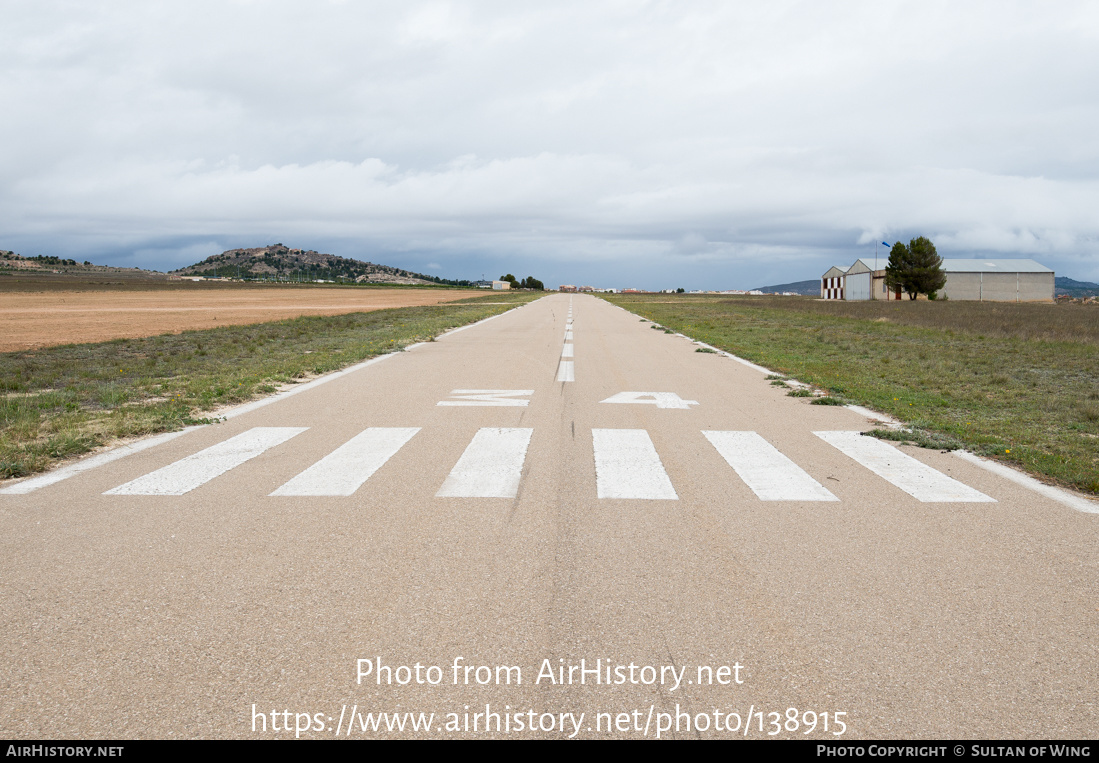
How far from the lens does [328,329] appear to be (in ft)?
104

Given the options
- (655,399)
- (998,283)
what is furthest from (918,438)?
(998,283)

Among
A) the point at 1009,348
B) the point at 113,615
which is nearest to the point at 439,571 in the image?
the point at 113,615

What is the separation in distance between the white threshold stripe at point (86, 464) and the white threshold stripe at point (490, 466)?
3503mm

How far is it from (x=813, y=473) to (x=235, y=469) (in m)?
5.38

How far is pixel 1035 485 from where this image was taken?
677 centimetres

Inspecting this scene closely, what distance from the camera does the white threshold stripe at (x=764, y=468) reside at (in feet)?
20.8

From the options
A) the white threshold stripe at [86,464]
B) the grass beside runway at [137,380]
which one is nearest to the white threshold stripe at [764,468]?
A: the white threshold stripe at [86,464]

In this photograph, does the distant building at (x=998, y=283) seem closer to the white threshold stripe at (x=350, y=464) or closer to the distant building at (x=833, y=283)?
the distant building at (x=833, y=283)

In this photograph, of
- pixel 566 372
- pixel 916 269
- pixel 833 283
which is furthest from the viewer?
pixel 833 283

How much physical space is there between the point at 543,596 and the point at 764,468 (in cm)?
373

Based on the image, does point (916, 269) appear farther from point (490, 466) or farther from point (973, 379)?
point (490, 466)

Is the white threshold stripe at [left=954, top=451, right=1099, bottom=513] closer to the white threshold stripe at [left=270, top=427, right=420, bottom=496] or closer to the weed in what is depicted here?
the weed

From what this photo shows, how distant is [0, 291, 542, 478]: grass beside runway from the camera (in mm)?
8742
